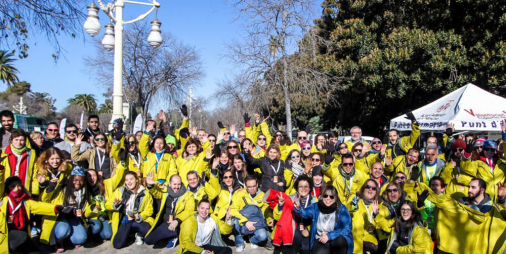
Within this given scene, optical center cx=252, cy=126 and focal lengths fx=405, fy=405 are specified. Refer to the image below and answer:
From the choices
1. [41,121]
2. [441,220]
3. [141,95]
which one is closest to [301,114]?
[141,95]

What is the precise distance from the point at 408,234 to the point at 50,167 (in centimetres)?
495

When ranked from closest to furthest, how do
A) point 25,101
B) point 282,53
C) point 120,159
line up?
point 120,159 → point 282,53 → point 25,101

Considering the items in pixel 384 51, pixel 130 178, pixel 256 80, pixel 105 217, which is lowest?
pixel 105 217

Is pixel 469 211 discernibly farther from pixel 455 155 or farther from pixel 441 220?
pixel 455 155

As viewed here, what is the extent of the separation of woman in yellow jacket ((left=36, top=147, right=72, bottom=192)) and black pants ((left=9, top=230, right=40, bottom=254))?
777mm

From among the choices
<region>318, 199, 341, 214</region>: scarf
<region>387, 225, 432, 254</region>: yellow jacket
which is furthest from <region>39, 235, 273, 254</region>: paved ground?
<region>387, 225, 432, 254</region>: yellow jacket

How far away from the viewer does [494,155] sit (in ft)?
21.2

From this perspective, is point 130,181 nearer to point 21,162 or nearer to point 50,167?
point 50,167

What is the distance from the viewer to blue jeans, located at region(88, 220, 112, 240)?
243 inches

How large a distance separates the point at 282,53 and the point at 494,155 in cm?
851

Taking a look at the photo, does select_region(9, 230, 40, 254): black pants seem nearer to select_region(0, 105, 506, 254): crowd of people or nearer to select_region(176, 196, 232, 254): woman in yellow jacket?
select_region(0, 105, 506, 254): crowd of people

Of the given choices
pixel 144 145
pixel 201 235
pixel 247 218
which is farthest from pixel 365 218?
pixel 144 145

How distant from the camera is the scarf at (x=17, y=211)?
530 cm

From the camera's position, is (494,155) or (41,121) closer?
(494,155)
